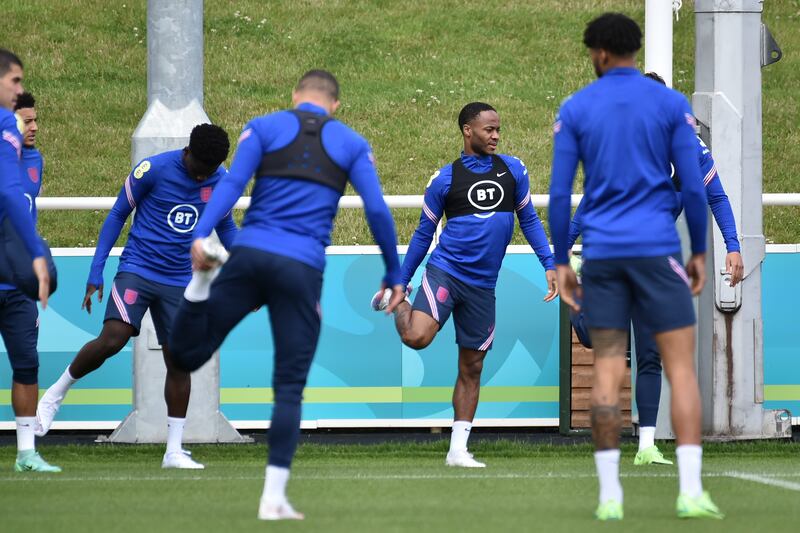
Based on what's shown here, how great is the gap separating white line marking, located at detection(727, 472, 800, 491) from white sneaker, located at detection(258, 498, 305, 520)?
276 cm

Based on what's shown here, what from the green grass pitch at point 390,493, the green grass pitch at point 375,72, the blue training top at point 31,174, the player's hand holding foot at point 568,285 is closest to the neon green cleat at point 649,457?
the green grass pitch at point 390,493

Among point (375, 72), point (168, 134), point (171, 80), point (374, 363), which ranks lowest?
point (374, 363)

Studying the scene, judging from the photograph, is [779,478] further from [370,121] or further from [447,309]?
[370,121]

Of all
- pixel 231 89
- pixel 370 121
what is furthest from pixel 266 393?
pixel 231 89

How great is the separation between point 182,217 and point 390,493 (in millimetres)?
2798

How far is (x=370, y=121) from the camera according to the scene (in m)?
23.4

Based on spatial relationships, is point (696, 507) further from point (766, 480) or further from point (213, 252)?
point (213, 252)

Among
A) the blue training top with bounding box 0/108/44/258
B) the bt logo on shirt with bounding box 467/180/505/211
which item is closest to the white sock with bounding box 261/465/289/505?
the blue training top with bounding box 0/108/44/258

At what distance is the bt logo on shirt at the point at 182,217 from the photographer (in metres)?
9.31

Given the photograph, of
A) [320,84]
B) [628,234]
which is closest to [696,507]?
[628,234]

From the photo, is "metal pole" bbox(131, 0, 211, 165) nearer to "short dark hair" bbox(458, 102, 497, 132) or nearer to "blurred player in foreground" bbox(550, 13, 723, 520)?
"short dark hair" bbox(458, 102, 497, 132)

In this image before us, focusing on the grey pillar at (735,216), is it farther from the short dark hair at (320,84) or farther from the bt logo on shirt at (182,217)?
the short dark hair at (320,84)

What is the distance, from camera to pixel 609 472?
6.16m

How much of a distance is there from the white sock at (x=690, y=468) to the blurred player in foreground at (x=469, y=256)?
3.26 meters
